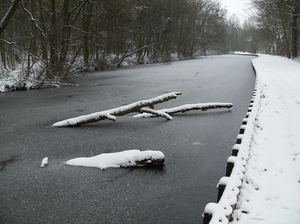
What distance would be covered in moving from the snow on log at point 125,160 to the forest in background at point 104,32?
8.74 m

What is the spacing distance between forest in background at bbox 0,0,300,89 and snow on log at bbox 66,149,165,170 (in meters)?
8.74

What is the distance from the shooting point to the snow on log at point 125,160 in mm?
4625

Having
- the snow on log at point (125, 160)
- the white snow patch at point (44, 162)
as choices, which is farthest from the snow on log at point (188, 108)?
the white snow patch at point (44, 162)

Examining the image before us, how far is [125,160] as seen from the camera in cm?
471

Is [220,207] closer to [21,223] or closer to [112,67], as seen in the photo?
[21,223]

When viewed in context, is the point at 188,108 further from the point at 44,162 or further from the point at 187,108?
the point at 44,162

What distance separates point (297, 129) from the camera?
534 centimetres

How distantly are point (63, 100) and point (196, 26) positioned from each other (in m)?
45.7

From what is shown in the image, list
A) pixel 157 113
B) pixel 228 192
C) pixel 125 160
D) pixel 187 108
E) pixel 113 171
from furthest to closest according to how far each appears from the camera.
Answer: pixel 187 108
pixel 157 113
pixel 125 160
pixel 113 171
pixel 228 192

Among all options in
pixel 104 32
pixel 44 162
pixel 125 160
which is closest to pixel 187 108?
pixel 125 160

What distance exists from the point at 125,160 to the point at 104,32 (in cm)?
2117

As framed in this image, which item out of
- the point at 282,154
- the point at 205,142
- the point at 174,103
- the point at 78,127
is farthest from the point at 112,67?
the point at 282,154

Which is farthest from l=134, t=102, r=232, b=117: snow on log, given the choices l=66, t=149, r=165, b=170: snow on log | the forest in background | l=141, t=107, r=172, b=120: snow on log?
the forest in background

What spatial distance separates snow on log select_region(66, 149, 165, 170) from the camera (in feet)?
15.2
